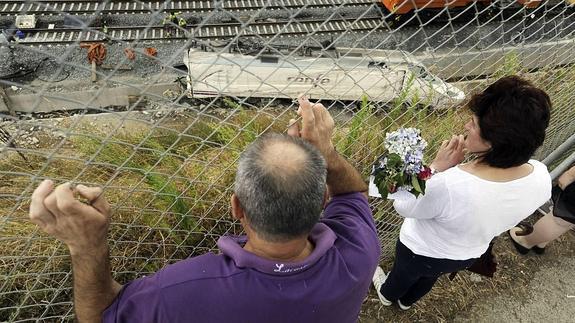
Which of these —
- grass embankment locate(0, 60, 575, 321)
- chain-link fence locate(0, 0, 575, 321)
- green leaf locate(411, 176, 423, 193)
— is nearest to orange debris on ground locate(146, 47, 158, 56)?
chain-link fence locate(0, 0, 575, 321)

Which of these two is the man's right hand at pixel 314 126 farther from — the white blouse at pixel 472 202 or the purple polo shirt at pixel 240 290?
the white blouse at pixel 472 202

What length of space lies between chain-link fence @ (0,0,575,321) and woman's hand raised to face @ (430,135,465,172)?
0.62 meters

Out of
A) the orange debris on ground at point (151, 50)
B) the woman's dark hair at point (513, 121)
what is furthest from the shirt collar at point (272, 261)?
the orange debris on ground at point (151, 50)

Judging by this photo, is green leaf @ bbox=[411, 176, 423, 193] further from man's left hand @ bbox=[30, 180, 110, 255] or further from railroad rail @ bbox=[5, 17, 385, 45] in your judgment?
railroad rail @ bbox=[5, 17, 385, 45]

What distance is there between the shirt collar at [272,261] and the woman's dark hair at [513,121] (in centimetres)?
104

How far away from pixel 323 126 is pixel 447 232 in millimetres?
1109

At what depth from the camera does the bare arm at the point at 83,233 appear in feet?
4.77

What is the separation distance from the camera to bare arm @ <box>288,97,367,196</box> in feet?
6.42

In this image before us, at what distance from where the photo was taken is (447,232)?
2600 mm

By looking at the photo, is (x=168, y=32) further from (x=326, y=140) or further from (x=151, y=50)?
(x=326, y=140)

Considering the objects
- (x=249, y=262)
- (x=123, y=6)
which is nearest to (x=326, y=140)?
(x=249, y=262)

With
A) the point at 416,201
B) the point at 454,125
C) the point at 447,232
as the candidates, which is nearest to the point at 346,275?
the point at 416,201

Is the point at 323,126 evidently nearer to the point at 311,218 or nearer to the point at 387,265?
the point at 311,218

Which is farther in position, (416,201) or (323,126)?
(416,201)
